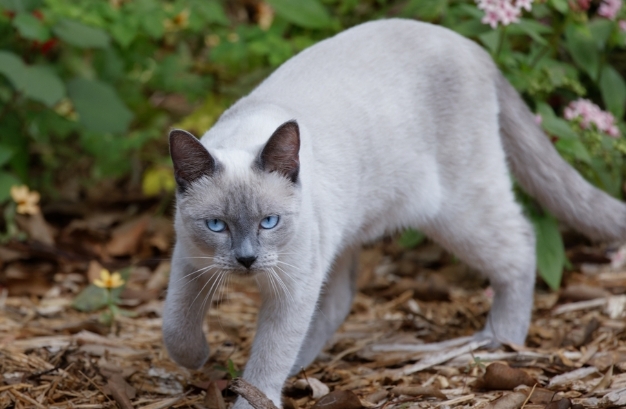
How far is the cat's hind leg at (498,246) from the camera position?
3.52 metres

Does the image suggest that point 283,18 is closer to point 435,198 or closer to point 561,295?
point 435,198

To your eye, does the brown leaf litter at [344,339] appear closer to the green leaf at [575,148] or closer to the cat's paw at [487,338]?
the cat's paw at [487,338]

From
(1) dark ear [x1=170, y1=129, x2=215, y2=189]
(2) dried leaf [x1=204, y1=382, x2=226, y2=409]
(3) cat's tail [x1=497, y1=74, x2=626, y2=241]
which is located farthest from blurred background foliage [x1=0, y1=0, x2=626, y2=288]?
(2) dried leaf [x1=204, y1=382, x2=226, y2=409]

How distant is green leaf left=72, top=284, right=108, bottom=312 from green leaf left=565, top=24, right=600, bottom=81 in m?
2.65

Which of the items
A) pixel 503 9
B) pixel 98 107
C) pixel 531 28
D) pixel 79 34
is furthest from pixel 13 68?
pixel 531 28

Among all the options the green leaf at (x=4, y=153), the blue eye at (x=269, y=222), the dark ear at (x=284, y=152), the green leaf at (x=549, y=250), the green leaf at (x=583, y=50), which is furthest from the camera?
the green leaf at (x=4, y=153)

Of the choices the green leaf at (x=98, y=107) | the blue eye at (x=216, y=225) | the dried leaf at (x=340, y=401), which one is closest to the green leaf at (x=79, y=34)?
the green leaf at (x=98, y=107)

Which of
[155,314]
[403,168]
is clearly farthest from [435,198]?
[155,314]

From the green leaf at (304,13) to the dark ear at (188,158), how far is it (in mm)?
1693

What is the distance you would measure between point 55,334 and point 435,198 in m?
1.78

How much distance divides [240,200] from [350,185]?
61 cm

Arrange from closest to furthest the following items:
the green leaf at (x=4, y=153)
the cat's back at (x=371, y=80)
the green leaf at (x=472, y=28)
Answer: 1. the cat's back at (x=371, y=80)
2. the green leaf at (x=472, y=28)
3. the green leaf at (x=4, y=153)

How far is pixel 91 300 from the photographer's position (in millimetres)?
3979

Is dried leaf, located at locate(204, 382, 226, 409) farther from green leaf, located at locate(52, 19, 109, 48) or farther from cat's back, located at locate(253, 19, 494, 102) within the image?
green leaf, located at locate(52, 19, 109, 48)
